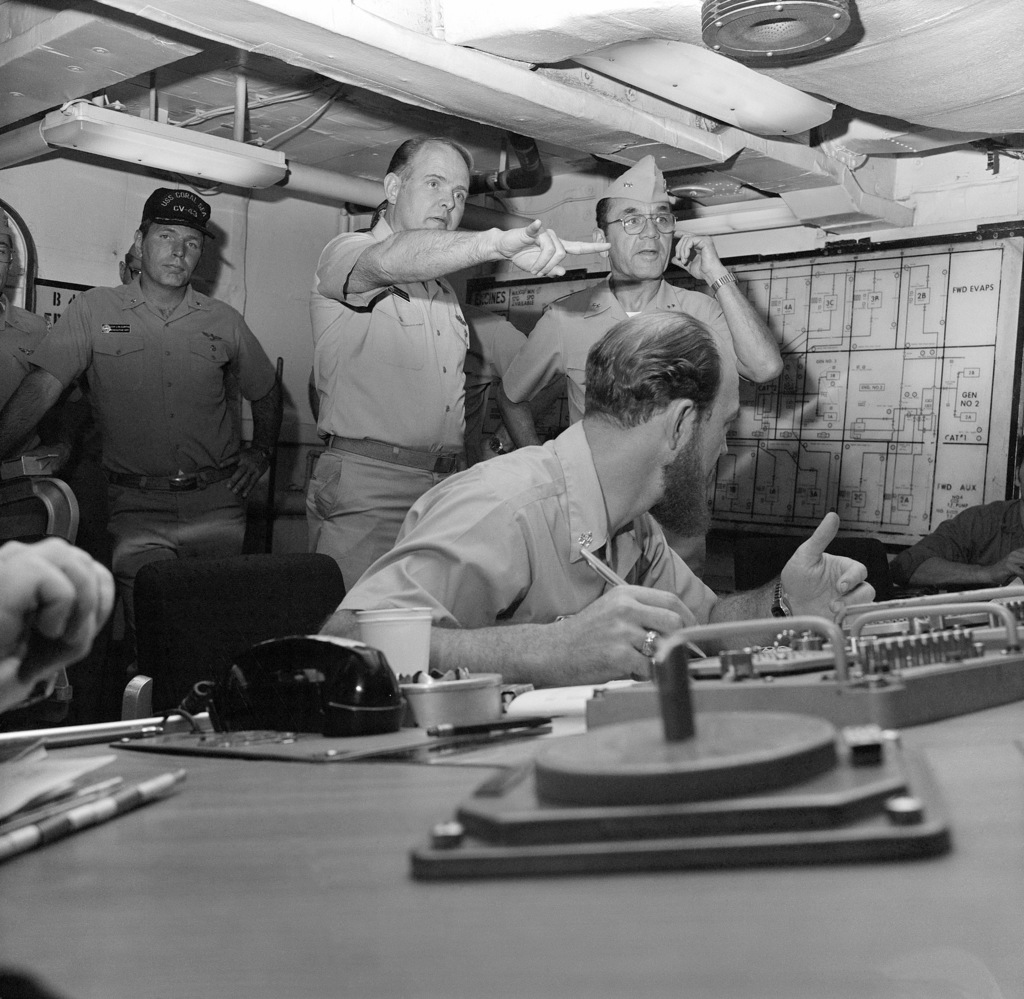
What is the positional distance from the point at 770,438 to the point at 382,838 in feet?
16.2

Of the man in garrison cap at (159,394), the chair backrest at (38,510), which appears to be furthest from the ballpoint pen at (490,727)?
the man in garrison cap at (159,394)

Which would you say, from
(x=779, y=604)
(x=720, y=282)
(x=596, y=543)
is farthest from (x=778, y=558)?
(x=596, y=543)

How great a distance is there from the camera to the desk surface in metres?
0.42

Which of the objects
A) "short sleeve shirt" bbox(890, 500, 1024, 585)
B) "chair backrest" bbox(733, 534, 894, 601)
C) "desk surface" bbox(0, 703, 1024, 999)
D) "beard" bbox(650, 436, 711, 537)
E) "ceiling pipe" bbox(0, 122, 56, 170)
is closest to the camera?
"desk surface" bbox(0, 703, 1024, 999)

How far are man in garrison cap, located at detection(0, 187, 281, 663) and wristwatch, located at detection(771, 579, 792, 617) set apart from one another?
2769 mm

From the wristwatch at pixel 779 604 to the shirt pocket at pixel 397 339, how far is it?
6.22ft

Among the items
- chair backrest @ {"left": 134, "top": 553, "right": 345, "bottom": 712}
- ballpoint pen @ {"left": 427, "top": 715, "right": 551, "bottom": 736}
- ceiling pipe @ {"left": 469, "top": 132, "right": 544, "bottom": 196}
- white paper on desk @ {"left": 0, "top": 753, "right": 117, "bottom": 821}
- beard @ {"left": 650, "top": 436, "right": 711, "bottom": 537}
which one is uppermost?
ceiling pipe @ {"left": 469, "top": 132, "right": 544, "bottom": 196}

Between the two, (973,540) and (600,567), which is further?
(973,540)

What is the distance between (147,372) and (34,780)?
4.10 metres

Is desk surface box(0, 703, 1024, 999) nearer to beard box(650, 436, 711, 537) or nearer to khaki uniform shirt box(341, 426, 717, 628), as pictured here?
khaki uniform shirt box(341, 426, 717, 628)

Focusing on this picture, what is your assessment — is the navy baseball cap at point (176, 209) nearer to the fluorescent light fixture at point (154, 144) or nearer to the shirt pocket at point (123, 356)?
the fluorescent light fixture at point (154, 144)

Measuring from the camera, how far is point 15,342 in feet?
15.4

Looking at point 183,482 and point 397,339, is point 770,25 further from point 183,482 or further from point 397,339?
point 183,482

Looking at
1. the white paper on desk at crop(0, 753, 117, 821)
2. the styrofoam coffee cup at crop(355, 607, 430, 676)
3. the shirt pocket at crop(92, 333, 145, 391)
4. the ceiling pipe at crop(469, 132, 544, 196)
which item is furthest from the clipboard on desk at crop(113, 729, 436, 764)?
the ceiling pipe at crop(469, 132, 544, 196)
